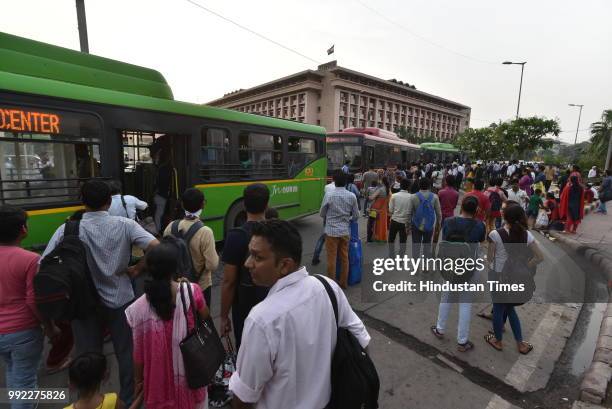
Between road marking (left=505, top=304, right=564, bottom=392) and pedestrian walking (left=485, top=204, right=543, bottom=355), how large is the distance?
10 cm

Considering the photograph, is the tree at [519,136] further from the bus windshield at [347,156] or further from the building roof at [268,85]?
the building roof at [268,85]

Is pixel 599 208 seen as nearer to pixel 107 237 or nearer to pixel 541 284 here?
pixel 541 284

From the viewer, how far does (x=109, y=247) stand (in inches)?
90.3

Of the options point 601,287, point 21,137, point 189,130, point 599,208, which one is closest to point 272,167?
point 189,130

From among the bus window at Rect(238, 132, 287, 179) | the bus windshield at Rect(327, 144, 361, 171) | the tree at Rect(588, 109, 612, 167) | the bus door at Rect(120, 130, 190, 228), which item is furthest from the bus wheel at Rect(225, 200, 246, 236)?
the tree at Rect(588, 109, 612, 167)

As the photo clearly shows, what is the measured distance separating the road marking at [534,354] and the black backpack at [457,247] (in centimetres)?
97

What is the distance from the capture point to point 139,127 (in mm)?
5023

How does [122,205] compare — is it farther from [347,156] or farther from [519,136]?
[519,136]

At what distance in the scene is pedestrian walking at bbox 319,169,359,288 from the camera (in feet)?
15.1

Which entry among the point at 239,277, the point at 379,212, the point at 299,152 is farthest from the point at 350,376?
the point at 299,152

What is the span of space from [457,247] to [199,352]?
2783mm

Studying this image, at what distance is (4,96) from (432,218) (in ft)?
19.4

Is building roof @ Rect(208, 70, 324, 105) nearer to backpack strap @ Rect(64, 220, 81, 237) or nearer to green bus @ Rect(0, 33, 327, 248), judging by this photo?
green bus @ Rect(0, 33, 327, 248)

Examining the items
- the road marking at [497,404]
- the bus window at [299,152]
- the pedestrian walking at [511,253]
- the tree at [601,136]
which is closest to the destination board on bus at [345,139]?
the bus window at [299,152]
